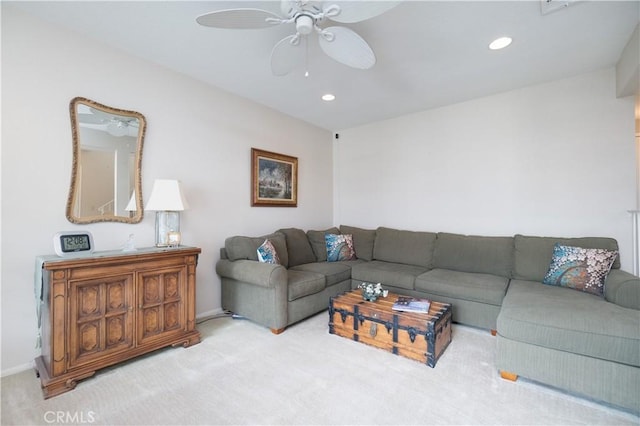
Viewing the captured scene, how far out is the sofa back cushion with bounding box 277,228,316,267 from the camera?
364cm

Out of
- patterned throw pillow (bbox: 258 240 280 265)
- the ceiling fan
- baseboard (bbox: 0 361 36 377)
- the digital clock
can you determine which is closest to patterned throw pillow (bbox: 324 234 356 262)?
patterned throw pillow (bbox: 258 240 280 265)

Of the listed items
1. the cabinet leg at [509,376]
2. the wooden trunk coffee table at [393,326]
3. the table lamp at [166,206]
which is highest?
the table lamp at [166,206]

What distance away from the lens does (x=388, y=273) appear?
3291mm

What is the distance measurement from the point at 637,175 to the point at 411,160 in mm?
2254

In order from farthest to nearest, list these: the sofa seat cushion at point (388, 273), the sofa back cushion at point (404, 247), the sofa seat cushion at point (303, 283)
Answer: the sofa back cushion at point (404, 247) < the sofa seat cushion at point (388, 273) < the sofa seat cushion at point (303, 283)

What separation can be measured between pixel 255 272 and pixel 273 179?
156 cm

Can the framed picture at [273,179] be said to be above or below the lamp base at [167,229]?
above

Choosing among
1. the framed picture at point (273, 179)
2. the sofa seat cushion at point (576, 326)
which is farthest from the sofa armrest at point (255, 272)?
the sofa seat cushion at point (576, 326)

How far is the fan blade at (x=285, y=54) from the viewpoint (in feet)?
6.03

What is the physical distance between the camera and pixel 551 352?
1.81 meters

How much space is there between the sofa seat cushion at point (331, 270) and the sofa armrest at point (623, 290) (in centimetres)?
230

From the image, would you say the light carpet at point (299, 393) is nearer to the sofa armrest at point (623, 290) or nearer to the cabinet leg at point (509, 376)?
the cabinet leg at point (509, 376)

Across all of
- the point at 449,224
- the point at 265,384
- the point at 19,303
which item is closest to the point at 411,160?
the point at 449,224

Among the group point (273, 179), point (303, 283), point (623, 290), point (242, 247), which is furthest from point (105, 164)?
point (623, 290)
